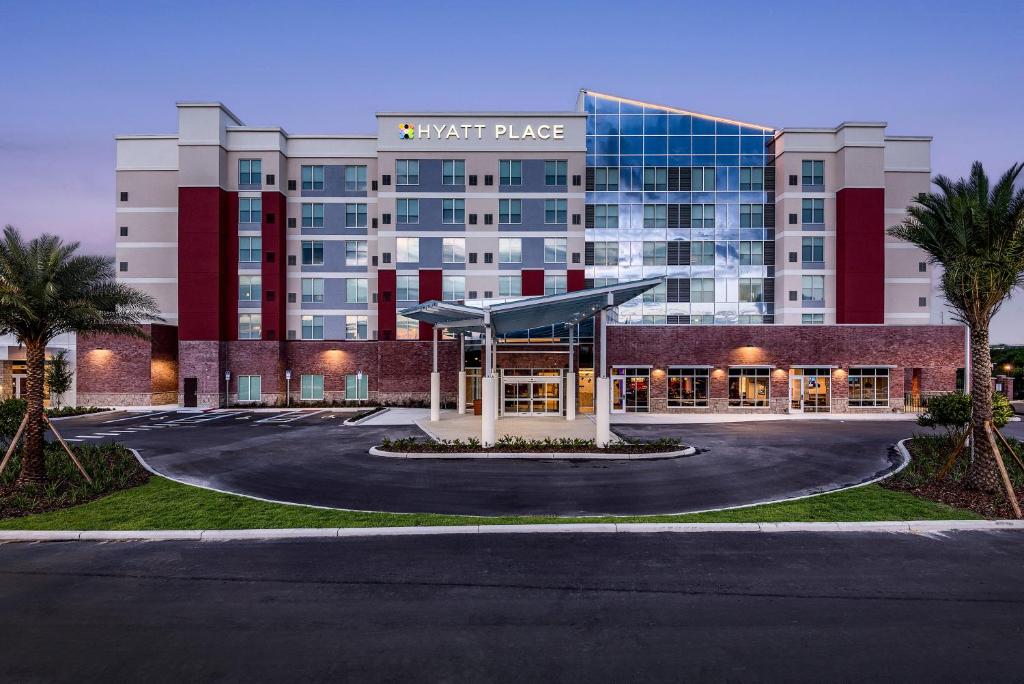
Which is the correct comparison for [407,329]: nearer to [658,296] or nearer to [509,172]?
[509,172]

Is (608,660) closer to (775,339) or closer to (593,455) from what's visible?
(593,455)

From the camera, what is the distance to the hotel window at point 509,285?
3884 cm

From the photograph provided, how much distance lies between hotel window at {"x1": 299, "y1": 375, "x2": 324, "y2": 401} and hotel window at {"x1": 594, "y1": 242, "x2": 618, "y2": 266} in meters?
23.2

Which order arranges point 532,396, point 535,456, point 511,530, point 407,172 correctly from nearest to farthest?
point 511,530, point 535,456, point 532,396, point 407,172

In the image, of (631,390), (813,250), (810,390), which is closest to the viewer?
(810,390)

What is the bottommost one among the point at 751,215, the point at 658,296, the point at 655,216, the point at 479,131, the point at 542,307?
the point at 542,307

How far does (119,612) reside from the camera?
7148 millimetres

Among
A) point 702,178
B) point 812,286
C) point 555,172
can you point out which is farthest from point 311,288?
point 812,286

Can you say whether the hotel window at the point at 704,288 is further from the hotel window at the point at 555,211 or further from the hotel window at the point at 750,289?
the hotel window at the point at 555,211

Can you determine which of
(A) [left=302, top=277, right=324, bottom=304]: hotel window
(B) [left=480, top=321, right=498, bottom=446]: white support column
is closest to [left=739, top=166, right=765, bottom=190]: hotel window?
(B) [left=480, top=321, right=498, bottom=446]: white support column

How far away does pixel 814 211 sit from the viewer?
126 feet

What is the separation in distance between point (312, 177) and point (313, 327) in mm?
11783

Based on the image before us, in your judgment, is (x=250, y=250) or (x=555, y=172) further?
(x=250, y=250)

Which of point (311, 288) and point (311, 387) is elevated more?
point (311, 288)
